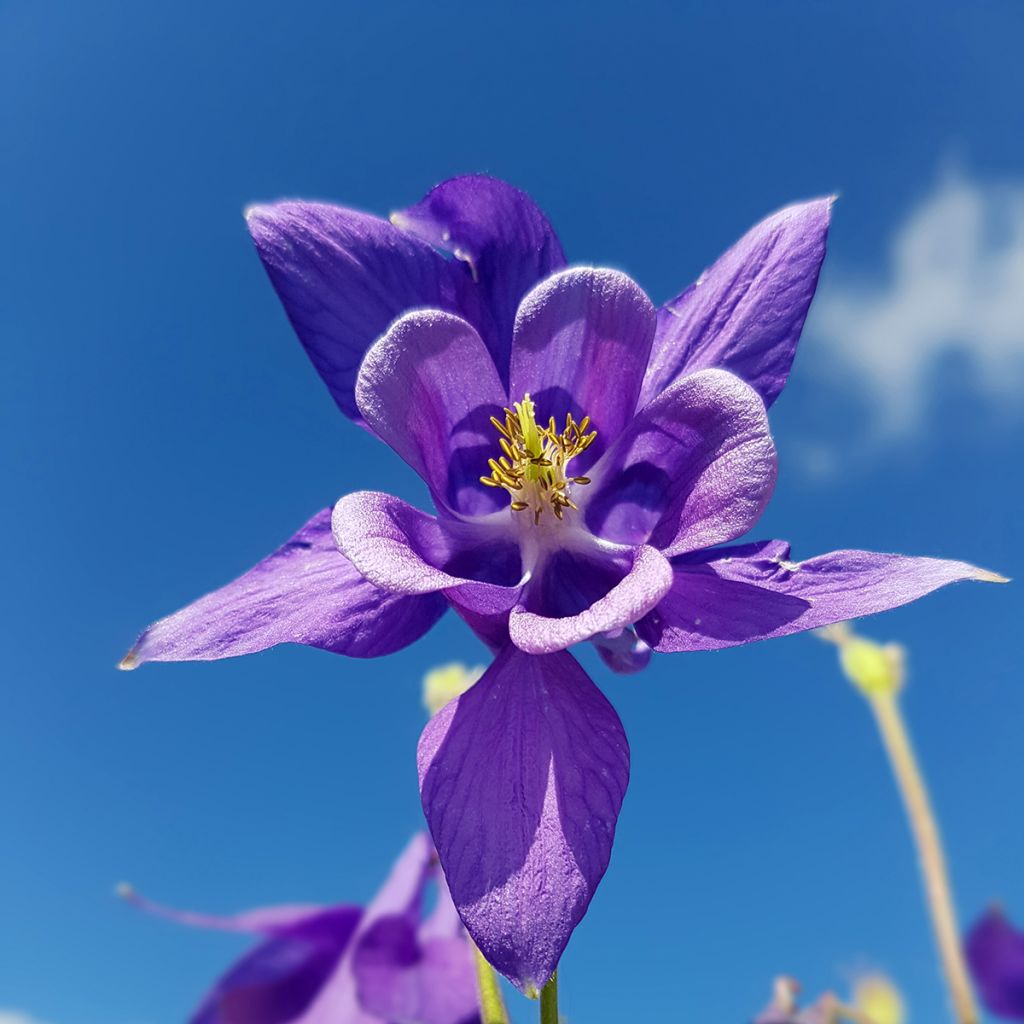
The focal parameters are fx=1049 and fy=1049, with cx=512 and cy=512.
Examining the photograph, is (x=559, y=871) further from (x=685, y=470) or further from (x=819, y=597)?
(x=685, y=470)

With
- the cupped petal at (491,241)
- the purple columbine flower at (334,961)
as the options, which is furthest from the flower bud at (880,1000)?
the cupped petal at (491,241)

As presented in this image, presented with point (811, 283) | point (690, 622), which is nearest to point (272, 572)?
point (690, 622)

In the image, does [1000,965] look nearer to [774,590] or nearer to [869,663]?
[869,663]

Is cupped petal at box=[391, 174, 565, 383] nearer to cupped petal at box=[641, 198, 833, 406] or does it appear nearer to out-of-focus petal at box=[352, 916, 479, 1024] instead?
cupped petal at box=[641, 198, 833, 406]

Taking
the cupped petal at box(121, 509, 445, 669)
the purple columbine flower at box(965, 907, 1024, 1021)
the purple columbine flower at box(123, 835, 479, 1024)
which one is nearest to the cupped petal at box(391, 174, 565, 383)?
the cupped petal at box(121, 509, 445, 669)

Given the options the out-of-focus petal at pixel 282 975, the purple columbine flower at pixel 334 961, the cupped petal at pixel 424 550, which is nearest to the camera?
the cupped petal at pixel 424 550

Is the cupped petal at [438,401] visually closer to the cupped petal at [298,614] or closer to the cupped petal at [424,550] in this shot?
the cupped petal at [424,550]

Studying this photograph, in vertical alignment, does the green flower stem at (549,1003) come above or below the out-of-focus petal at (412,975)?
below
